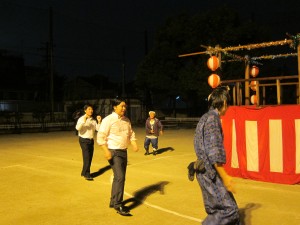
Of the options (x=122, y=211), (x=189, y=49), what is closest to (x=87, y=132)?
(x=122, y=211)

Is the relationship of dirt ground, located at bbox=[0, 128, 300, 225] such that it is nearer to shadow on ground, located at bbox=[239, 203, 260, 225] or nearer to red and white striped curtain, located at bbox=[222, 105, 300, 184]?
shadow on ground, located at bbox=[239, 203, 260, 225]

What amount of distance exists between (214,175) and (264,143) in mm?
5461

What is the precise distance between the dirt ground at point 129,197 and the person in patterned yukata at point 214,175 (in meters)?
1.81

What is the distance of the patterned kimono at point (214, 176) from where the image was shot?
371 cm

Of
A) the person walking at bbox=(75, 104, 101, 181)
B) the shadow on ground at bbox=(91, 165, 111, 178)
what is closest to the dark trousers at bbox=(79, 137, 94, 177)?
the person walking at bbox=(75, 104, 101, 181)

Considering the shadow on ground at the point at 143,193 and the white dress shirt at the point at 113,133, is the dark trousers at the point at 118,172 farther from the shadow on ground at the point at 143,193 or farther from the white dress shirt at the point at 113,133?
the shadow on ground at the point at 143,193

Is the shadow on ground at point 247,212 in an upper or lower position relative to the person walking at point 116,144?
lower

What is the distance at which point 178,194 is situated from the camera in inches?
289

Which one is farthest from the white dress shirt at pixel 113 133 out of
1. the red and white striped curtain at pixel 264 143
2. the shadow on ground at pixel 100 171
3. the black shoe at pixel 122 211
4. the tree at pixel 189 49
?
the tree at pixel 189 49

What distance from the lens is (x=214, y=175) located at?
3.77 metres

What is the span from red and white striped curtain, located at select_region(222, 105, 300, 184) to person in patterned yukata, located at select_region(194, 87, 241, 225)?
5.09 metres

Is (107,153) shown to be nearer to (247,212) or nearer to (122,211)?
(122,211)

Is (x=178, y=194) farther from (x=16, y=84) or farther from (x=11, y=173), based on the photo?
(x=16, y=84)

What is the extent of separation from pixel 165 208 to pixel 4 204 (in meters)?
3.16
